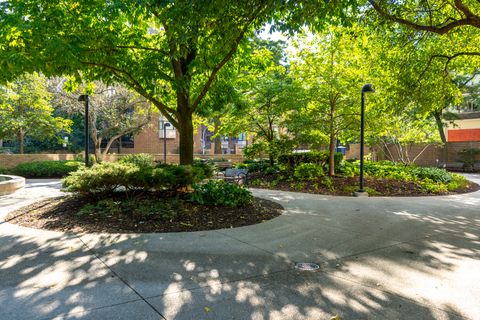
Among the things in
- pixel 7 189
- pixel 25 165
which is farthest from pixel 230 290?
pixel 25 165

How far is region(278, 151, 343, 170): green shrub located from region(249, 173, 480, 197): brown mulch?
179 centimetres

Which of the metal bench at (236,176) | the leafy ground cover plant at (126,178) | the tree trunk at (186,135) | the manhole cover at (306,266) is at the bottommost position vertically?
the manhole cover at (306,266)

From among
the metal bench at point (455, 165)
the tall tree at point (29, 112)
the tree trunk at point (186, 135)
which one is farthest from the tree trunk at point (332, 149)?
the metal bench at point (455, 165)

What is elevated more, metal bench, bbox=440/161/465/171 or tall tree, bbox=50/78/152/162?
tall tree, bbox=50/78/152/162

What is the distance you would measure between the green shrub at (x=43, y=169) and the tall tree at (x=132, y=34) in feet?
41.5

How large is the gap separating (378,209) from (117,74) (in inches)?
313

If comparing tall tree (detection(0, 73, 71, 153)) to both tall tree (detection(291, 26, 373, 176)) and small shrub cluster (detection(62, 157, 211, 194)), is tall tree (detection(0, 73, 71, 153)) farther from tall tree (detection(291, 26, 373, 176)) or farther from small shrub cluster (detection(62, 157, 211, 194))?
tall tree (detection(291, 26, 373, 176))

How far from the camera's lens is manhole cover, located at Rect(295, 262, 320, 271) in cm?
465

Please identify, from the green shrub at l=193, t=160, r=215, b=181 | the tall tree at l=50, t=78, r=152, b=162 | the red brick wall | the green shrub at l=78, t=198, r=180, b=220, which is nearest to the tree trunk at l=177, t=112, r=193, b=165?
the green shrub at l=193, t=160, r=215, b=181

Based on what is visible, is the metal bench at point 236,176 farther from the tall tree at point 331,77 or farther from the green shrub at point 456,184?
the green shrub at point 456,184

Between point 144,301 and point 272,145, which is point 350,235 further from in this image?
point 272,145

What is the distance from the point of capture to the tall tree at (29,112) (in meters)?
18.9

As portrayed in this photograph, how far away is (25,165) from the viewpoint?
1986cm

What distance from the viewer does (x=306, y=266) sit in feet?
15.6
